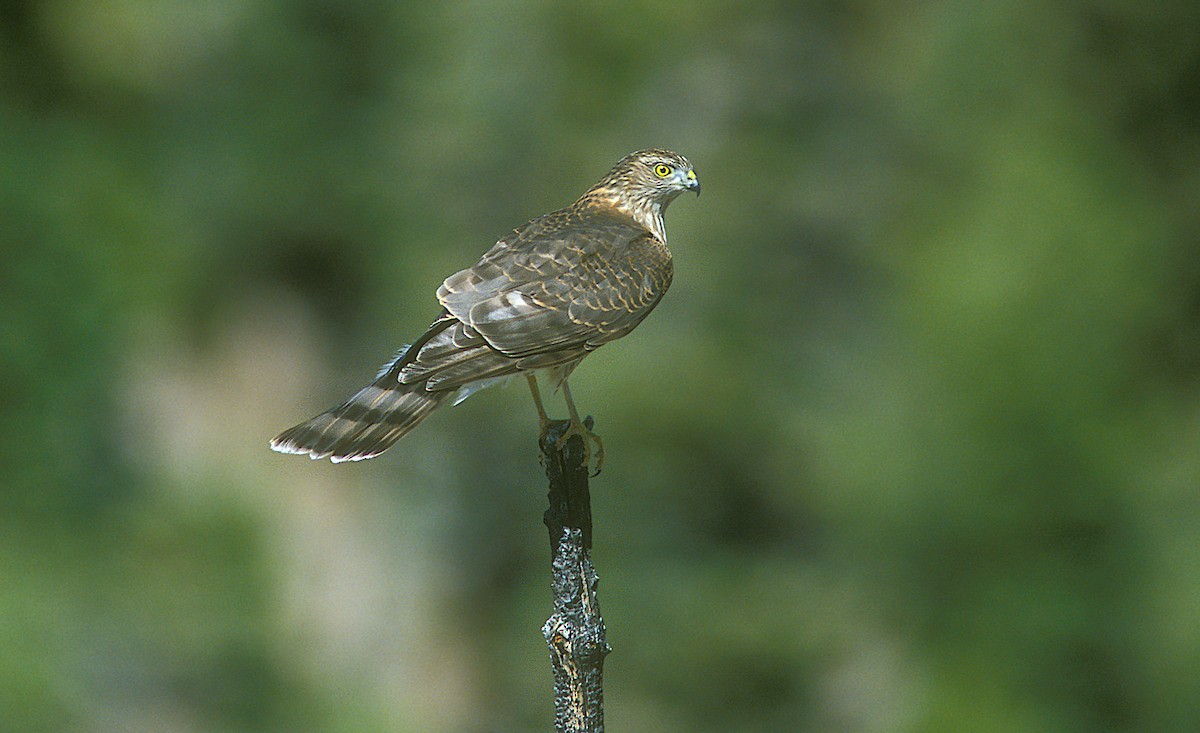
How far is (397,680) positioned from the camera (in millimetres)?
10062

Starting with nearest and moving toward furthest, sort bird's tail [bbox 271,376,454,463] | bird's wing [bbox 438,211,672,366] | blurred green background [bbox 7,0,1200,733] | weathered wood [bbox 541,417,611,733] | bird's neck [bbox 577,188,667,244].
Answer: weathered wood [bbox 541,417,611,733] → bird's tail [bbox 271,376,454,463] → bird's wing [bbox 438,211,672,366] → bird's neck [bbox 577,188,667,244] → blurred green background [bbox 7,0,1200,733]

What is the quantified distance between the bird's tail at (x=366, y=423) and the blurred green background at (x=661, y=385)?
586cm

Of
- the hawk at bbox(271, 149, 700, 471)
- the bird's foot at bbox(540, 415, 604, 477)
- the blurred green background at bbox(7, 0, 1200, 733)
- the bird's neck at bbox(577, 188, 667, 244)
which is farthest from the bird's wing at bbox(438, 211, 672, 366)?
the blurred green background at bbox(7, 0, 1200, 733)

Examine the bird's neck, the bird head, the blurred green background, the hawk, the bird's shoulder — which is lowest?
the hawk

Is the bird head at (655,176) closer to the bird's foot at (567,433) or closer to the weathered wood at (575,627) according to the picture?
the bird's foot at (567,433)

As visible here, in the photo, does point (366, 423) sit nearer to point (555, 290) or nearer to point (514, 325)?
point (514, 325)

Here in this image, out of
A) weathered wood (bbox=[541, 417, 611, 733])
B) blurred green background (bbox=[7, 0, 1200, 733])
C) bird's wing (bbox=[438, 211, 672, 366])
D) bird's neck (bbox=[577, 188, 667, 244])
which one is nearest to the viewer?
weathered wood (bbox=[541, 417, 611, 733])

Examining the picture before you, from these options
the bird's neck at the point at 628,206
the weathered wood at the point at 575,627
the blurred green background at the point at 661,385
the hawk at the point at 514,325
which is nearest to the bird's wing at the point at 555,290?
the hawk at the point at 514,325

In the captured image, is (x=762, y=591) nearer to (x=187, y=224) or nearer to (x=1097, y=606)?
(x=1097, y=606)

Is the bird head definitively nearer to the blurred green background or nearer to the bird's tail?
the bird's tail

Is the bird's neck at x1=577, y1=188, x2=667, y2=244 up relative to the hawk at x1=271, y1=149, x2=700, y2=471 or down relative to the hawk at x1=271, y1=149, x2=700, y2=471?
up

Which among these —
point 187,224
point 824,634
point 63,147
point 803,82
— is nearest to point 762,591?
point 824,634

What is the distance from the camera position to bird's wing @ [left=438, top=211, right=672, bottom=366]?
2.95m

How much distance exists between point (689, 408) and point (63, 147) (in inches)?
221
